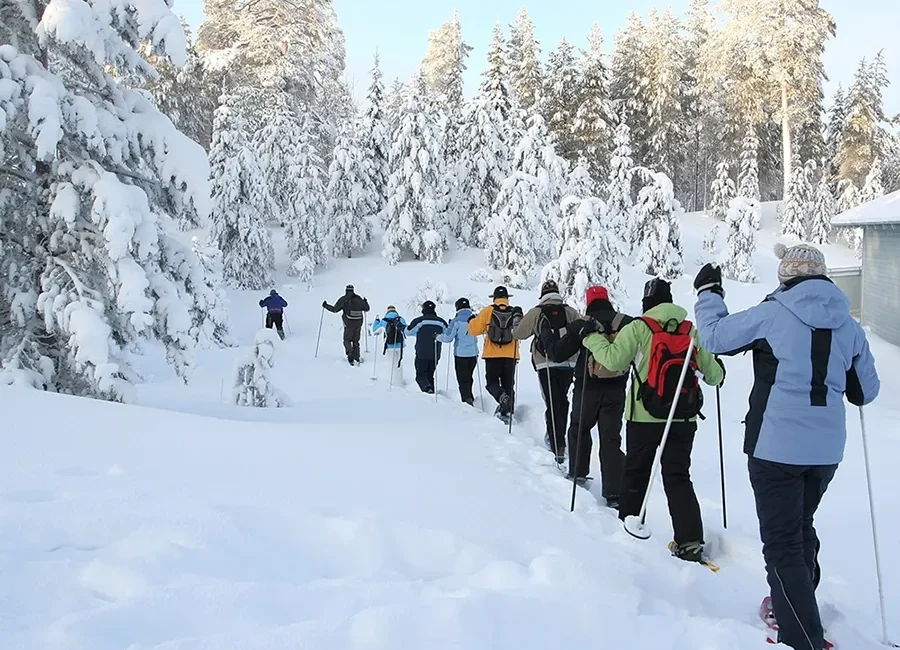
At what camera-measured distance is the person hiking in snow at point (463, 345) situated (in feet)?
33.0

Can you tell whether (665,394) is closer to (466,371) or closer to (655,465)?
(655,465)

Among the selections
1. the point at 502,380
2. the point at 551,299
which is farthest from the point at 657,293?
the point at 502,380

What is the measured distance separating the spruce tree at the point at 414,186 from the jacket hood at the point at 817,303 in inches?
1002

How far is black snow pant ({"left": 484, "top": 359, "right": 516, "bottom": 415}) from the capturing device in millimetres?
9023

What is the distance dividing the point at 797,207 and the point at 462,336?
111 ft

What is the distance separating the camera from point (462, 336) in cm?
1008

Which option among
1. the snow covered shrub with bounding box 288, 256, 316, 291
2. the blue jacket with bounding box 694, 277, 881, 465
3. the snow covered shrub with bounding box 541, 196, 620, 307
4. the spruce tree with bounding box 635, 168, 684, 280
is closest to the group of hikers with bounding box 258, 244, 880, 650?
the blue jacket with bounding box 694, 277, 881, 465

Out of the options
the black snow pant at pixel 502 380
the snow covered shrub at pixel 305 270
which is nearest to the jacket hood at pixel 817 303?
the black snow pant at pixel 502 380

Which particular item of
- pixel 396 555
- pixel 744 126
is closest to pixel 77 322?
pixel 396 555

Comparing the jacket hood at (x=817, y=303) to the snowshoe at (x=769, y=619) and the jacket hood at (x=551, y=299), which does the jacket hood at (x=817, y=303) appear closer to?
the snowshoe at (x=769, y=619)

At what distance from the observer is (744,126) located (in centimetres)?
3872

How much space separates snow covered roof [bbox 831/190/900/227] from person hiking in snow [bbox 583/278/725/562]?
39.1ft

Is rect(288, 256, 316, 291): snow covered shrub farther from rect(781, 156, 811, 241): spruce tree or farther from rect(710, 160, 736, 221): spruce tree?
rect(781, 156, 811, 241): spruce tree

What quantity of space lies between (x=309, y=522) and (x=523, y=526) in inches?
54.2
